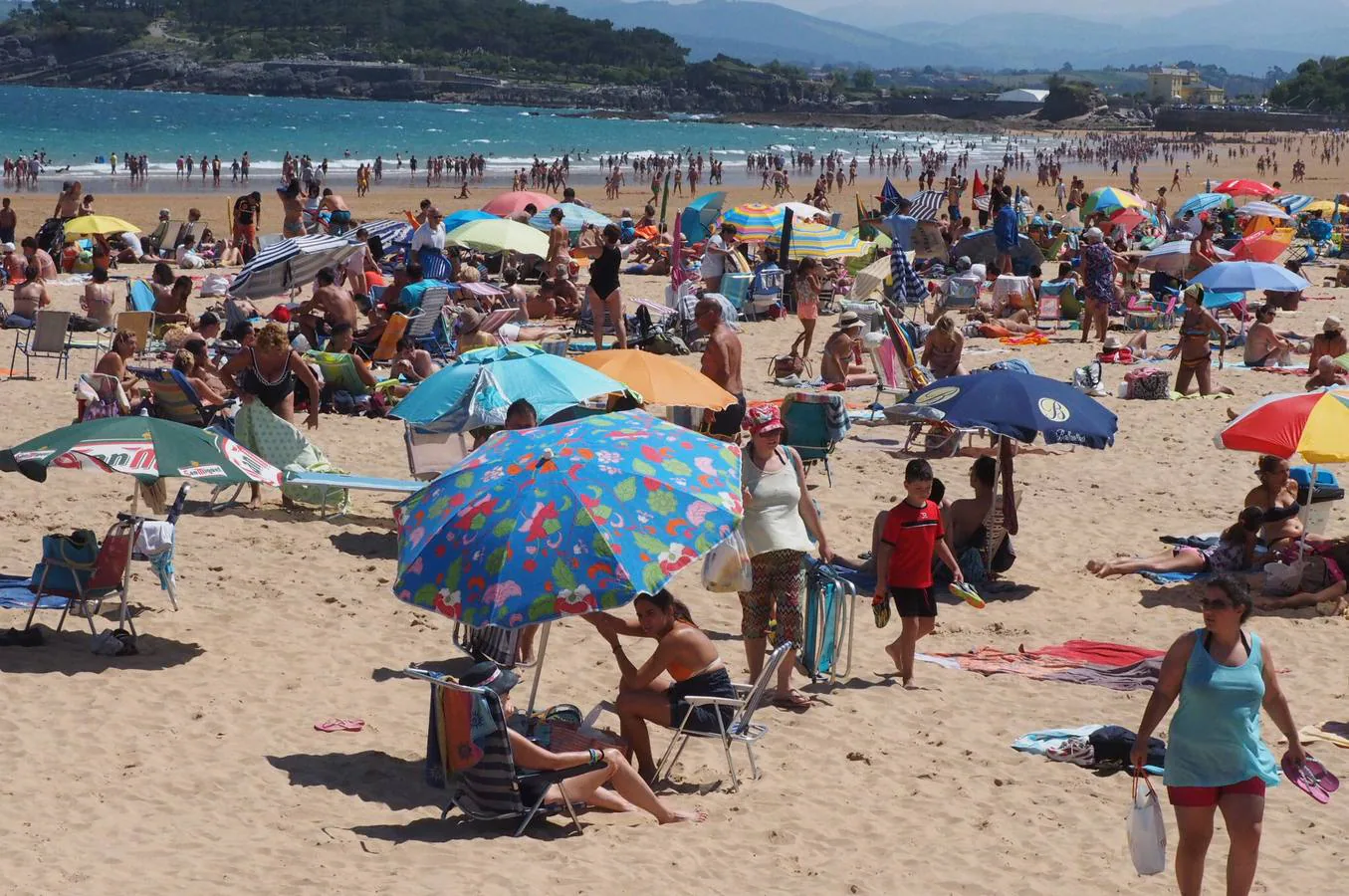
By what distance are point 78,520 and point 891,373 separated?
23.5ft

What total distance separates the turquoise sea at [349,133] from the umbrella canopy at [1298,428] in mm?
42283

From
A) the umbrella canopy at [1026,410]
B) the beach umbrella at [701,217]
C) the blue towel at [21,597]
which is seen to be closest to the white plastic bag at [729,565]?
the umbrella canopy at [1026,410]

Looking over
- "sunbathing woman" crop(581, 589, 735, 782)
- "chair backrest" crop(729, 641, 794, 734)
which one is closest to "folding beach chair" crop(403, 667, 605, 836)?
"sunbathing woman" crop(581, 589, 735, 782)

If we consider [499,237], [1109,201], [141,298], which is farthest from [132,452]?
[1109,201]

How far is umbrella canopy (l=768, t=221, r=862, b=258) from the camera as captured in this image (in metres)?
19.8

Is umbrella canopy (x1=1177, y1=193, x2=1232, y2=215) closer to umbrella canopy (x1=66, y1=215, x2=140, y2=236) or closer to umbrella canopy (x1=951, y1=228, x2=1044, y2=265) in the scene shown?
umbrella canopy (x1=951, y1=228, x2=1044, y2=265)

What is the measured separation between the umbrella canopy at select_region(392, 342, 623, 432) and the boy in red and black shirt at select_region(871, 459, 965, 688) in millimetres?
2099

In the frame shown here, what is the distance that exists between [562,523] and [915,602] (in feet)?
7.29

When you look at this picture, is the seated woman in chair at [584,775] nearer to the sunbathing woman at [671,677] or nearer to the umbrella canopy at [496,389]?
the sunbathing woman at [671,677]

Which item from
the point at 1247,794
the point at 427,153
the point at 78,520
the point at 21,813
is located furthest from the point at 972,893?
the point at 427,153

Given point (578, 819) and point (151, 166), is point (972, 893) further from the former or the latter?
point (151, 166)

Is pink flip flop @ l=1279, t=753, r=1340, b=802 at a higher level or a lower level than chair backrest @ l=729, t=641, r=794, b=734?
higher

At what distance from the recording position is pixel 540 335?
17.1 m

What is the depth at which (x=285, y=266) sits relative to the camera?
47.4 ft
